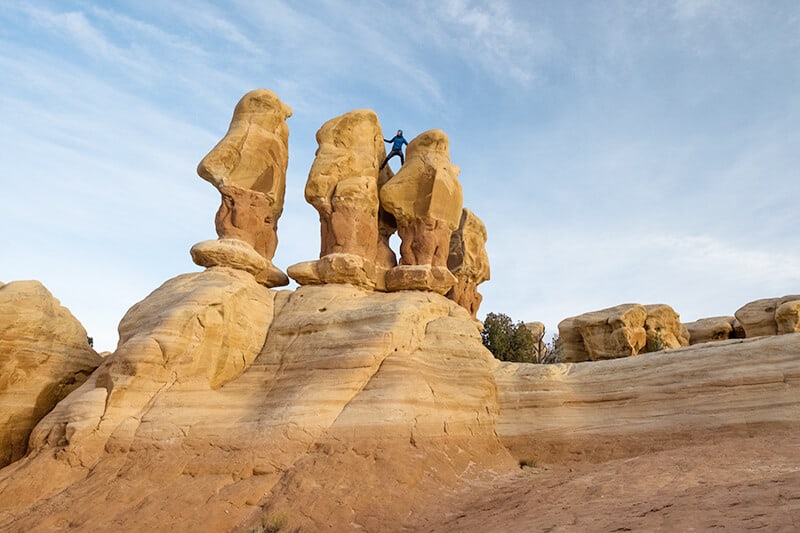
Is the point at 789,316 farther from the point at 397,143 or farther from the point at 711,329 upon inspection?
the point at 397,143

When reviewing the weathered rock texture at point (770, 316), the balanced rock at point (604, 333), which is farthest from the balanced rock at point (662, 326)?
the weathered rock texture at point (770, 316)

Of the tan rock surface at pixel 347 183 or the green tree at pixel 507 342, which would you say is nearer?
the tan rock surface at pixel 347 183

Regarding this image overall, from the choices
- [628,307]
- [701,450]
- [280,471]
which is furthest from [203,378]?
[628,307]

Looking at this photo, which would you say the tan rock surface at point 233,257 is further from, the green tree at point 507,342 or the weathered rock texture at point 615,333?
the weathered rock texture at point 615,333

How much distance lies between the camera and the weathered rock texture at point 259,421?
9961mm

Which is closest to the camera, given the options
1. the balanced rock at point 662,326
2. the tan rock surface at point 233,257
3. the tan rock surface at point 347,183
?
the tan rock surface at point 233,257

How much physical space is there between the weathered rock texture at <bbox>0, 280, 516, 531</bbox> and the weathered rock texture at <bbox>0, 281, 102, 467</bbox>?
152 centimetres

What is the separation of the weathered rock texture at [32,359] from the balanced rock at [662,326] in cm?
3084

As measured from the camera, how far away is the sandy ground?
5.93m

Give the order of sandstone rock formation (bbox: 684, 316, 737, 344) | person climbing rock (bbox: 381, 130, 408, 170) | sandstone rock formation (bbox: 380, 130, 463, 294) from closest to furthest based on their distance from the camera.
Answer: sandstone rock formation (bbox: 380, 130, 463, 294) → person climbing rock (bbox: 381, 130, 408, 170) → sandstone rock formation (bbox: 684, 316, 737, 344)

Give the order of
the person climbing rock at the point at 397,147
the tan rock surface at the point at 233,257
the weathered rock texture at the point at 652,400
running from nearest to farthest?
the weathered rock texture at the point at 652,400
the tan rock surface at the point at 233,257
the person climbing rock at the point at 397,147

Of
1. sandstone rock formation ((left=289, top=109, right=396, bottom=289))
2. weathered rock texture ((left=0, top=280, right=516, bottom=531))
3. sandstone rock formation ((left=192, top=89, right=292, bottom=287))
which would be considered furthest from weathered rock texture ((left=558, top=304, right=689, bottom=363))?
sandstone rock formation ((left=192, top=89, right=292, bottom=287))

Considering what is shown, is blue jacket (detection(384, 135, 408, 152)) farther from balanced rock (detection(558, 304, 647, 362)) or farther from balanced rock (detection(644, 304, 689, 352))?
balanced rock (detection(644, 304, 689, 352))

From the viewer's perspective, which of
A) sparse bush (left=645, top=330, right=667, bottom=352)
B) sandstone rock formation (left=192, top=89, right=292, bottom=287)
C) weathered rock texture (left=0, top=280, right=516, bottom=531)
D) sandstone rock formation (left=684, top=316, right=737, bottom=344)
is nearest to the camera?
weathered rock texture (left=0, top=280, right=516, bottom=531)
